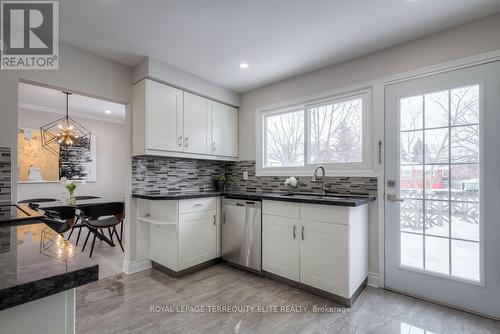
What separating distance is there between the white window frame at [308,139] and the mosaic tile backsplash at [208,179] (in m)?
0.08

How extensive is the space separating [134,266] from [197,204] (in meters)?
1.05

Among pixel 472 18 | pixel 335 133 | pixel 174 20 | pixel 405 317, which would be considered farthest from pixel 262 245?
pixel 472 18

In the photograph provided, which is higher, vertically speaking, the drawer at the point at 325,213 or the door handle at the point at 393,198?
the door handle at the point at 393,198

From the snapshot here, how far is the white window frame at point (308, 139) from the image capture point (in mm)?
2604

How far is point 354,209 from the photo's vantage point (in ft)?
7.24

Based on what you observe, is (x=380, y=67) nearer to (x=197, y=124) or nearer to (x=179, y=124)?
(x=197, y=124)

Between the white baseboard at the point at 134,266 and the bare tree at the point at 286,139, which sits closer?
the white baseboard at the point at 134,266

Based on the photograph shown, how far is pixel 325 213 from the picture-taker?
2238mm

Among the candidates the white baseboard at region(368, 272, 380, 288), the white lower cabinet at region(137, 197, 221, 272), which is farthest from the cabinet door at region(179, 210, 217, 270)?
the white baseboard at region(368, 272, 380, 288)

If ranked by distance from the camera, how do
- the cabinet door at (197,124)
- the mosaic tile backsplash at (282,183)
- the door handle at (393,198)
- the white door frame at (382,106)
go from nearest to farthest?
the white door frame at (382,106) < the door handle at (393,198) < the mosaic tile backsplash at (282,183) < the cabinet door at (197,124)

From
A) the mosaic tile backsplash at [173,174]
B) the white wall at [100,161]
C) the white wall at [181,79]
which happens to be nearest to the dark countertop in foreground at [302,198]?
the mosaic tile backsplash at [173,174]

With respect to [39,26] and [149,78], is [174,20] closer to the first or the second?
[149,78]

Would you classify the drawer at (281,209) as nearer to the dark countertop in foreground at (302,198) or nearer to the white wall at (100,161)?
the dark countertop in foreground at (302,198)

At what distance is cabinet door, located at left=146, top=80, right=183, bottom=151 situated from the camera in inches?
109
